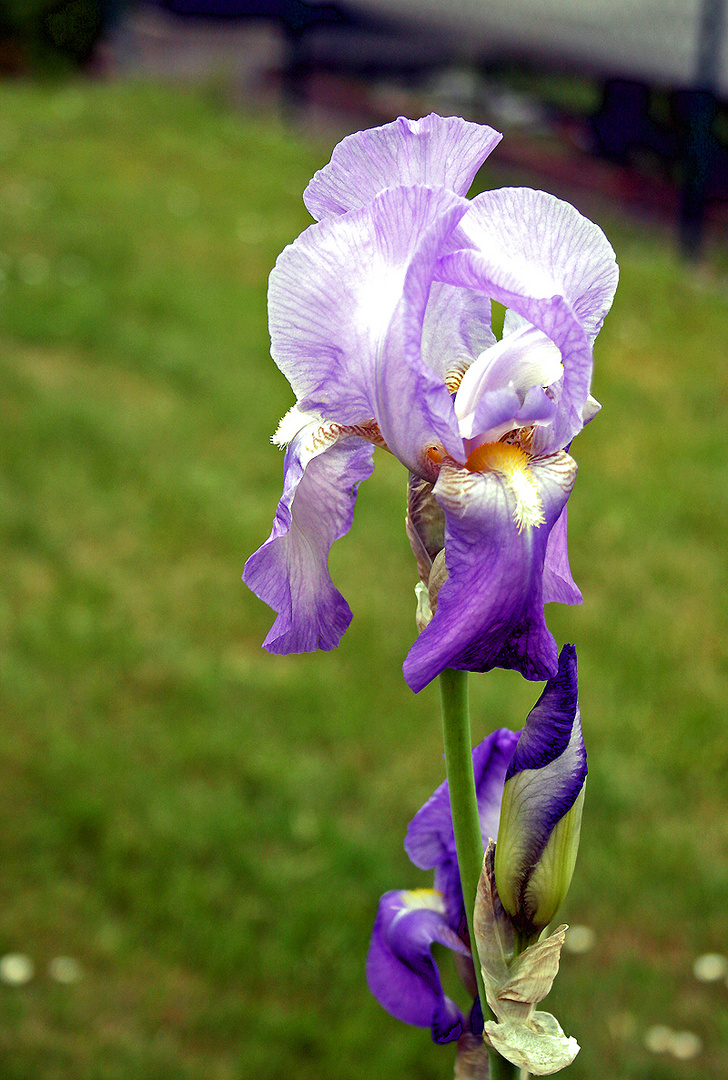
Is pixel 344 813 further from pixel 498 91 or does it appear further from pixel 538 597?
pixel 498 91

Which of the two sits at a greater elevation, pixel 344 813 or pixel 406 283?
pixel 406 283

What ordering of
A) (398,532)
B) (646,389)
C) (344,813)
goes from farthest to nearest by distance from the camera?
(646,389) < (398,532) < (344,813)

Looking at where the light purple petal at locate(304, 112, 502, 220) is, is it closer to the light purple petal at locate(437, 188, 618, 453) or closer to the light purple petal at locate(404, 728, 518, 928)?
the light purple petal at locate(437, 188, 618, 453)

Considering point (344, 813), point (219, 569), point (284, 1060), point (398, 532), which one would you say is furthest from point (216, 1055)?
point (398, 532)

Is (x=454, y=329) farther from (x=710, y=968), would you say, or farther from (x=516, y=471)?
(x=710, y=968)

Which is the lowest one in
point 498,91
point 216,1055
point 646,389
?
point 216,1055
